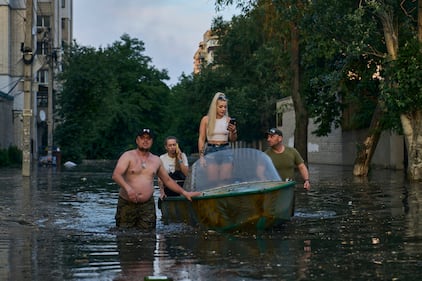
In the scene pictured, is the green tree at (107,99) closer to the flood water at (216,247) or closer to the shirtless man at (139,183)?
the flood water at (216,247)

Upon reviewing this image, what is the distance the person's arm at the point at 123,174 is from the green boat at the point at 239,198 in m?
0.85

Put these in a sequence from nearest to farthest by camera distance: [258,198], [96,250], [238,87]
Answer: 1. [96,250]
2. [258,198]
3. [238,87]

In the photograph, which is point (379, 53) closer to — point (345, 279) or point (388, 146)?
point (388, 146)

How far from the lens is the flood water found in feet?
29.0

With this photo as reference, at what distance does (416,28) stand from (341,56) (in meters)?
4.12

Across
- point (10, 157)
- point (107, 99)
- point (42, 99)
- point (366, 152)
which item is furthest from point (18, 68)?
point (366, 152)

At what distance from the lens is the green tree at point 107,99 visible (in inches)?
2279

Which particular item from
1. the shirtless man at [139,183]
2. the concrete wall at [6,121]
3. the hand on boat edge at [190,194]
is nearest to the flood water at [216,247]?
the shirtless man at [139,183]

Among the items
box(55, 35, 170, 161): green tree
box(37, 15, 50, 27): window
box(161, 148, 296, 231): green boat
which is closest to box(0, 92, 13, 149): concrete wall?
box(55, 35, 170, 161): green tree

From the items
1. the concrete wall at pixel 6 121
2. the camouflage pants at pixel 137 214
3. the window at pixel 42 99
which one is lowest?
the camouflage pants at pixel 137 214

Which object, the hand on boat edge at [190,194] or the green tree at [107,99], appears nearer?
the hand on boat edge at [190,194]

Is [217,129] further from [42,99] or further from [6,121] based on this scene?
[42,99]

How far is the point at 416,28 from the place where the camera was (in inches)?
1233

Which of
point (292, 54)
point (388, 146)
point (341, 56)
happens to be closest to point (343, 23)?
point (341, 56)
